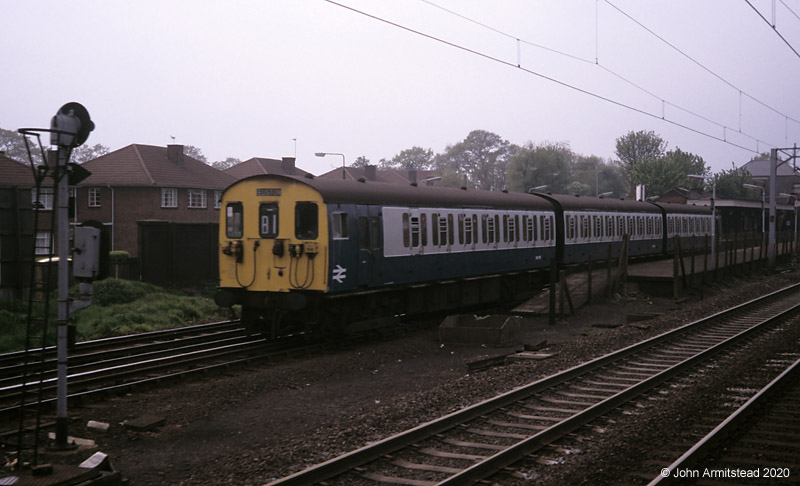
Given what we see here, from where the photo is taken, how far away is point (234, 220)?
15758mm

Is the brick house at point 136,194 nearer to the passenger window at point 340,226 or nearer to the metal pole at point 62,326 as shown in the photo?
the passenger window at point 340,226

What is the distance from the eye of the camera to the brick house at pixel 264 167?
211 ft

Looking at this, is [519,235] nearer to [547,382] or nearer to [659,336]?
[659,336]

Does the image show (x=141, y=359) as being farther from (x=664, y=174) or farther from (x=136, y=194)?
(x=664, y=174)

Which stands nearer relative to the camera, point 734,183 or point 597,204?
point 597,204

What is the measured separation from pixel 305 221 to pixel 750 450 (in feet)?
30.9

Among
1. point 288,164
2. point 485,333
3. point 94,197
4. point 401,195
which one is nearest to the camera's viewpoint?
point 485,333

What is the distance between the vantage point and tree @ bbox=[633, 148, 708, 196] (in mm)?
86375

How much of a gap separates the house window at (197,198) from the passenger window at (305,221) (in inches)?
1311

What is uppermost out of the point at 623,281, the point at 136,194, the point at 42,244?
the point at 136,194

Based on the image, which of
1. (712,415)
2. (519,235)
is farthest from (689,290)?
(712,415)

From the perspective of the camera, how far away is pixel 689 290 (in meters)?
26.8

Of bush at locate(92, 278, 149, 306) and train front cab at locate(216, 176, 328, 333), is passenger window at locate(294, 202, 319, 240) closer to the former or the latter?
train front cab at locate(216, 176, 328, 333)

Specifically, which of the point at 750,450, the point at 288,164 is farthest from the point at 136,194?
the point at 750,450
